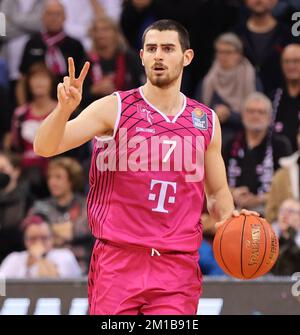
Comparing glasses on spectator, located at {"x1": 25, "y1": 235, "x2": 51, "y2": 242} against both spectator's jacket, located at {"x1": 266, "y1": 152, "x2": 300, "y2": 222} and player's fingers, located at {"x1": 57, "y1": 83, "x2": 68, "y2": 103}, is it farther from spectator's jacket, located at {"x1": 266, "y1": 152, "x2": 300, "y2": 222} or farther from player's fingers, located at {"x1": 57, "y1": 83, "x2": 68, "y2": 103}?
player's fingers, located at {"x1": 57, "y1": 83, "x2": 68, "y2": 103}

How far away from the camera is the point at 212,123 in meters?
7.02

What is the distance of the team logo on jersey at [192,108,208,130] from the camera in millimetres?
6918

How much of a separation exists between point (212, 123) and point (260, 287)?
7.86ft

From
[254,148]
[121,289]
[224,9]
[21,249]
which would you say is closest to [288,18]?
[224,9]

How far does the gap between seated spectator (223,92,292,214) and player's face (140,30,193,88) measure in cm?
494

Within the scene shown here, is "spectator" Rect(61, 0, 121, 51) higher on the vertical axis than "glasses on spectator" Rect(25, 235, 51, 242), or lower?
higher

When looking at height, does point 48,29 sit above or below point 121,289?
above

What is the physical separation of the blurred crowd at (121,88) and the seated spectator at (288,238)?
0.03 feet

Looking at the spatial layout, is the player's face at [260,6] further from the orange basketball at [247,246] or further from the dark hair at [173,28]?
the orange basketball at [247,246]

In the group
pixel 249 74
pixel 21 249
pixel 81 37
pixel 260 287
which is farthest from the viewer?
pixel 81 37

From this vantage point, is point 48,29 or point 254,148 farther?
point 48,29

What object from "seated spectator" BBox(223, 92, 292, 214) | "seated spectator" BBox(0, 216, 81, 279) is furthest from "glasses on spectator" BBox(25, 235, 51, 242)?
"seated spectator" BBox(223, 92, 292, 214)
